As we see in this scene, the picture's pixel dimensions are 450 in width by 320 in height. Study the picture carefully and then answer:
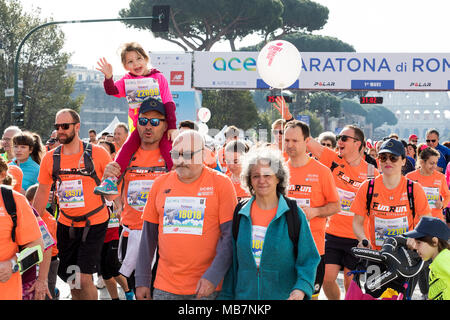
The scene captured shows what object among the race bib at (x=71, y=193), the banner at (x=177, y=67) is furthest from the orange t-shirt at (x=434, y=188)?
the banner at (x=177, y=67)

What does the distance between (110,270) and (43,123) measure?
2729 cm

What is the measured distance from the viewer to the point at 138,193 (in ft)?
15.7

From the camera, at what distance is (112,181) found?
4559 mm

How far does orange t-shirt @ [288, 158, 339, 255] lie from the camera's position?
5.18 m

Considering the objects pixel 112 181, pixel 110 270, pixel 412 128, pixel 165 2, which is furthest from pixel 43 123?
pixel 412 128

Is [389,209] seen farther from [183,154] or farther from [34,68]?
[34,68]

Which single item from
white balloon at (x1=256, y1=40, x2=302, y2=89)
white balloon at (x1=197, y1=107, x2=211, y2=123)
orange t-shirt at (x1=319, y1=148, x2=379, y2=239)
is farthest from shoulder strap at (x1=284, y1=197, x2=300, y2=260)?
white balloon at (x1=197, y1=107, x2=211, y2=123)

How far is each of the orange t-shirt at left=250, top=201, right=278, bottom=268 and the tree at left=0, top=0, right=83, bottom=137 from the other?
94.4ft

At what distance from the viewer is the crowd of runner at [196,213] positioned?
362 centimetres

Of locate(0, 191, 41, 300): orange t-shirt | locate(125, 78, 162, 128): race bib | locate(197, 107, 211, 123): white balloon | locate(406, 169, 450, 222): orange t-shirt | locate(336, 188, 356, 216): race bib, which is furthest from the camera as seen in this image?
locate(197, 107, 211, 123): white balloon

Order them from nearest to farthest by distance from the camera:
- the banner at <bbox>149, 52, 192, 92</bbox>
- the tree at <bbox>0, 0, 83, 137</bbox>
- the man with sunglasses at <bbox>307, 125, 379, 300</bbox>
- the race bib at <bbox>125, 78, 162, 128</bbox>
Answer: the race bib at <bbox>125, 78, 162, 128</bbox> → the man with sunglasses at <bbox>307, 125, 379, 300</bbox> → the banner at <bbox>149, 52, 192, 92</bbox> → the tree at <bbox>0, 0, 83, 137</bbox>

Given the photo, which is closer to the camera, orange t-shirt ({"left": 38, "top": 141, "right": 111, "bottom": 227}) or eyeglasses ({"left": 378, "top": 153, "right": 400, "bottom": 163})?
eyeglasses ({"left": 378, "top": 153, "right": 400, "bottom": 163})

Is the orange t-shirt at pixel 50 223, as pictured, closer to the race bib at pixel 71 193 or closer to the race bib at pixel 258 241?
the race bib at pixel 71 193

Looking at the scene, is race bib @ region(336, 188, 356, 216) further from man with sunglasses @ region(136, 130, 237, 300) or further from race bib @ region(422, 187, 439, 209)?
man with sunglasses @ region(136, 130, 237, 300)
